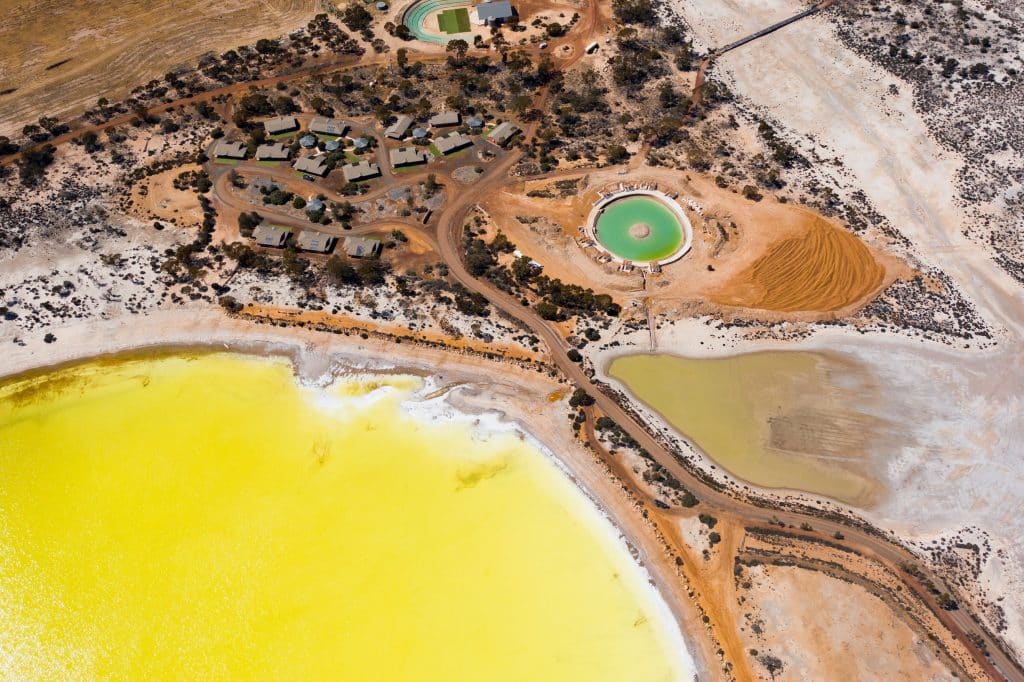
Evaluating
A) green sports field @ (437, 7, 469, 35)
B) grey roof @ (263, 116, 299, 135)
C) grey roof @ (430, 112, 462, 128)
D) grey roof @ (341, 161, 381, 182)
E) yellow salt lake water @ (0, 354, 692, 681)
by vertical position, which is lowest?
yellow salt lake water @ (0, 354, 692, 681)

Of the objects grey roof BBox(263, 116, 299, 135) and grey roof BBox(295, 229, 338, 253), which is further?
grey roof BBox(263, 116, 299, 135)

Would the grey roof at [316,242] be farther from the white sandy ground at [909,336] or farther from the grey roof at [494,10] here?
the grey roof at [494,10]

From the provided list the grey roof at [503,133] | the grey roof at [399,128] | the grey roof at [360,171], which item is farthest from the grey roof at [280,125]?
the grey roof at [503,133]

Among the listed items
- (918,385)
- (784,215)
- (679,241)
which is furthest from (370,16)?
(918,385)

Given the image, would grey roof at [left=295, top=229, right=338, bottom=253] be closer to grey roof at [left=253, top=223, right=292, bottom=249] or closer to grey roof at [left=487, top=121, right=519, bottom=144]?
grey roof at [left=253, top=223, right=292, bottom=249]

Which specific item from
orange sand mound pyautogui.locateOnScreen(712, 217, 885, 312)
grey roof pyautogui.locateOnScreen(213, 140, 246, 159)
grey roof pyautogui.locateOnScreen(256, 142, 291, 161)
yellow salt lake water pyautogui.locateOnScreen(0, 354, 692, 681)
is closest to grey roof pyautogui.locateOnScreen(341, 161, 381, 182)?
grey roof pyautogui.locateOnScreen(256, 142, 291, 161)

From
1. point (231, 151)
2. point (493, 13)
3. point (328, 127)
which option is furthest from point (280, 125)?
point (493, 13)

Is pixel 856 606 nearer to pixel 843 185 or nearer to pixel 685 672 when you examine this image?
pixel 685 672
